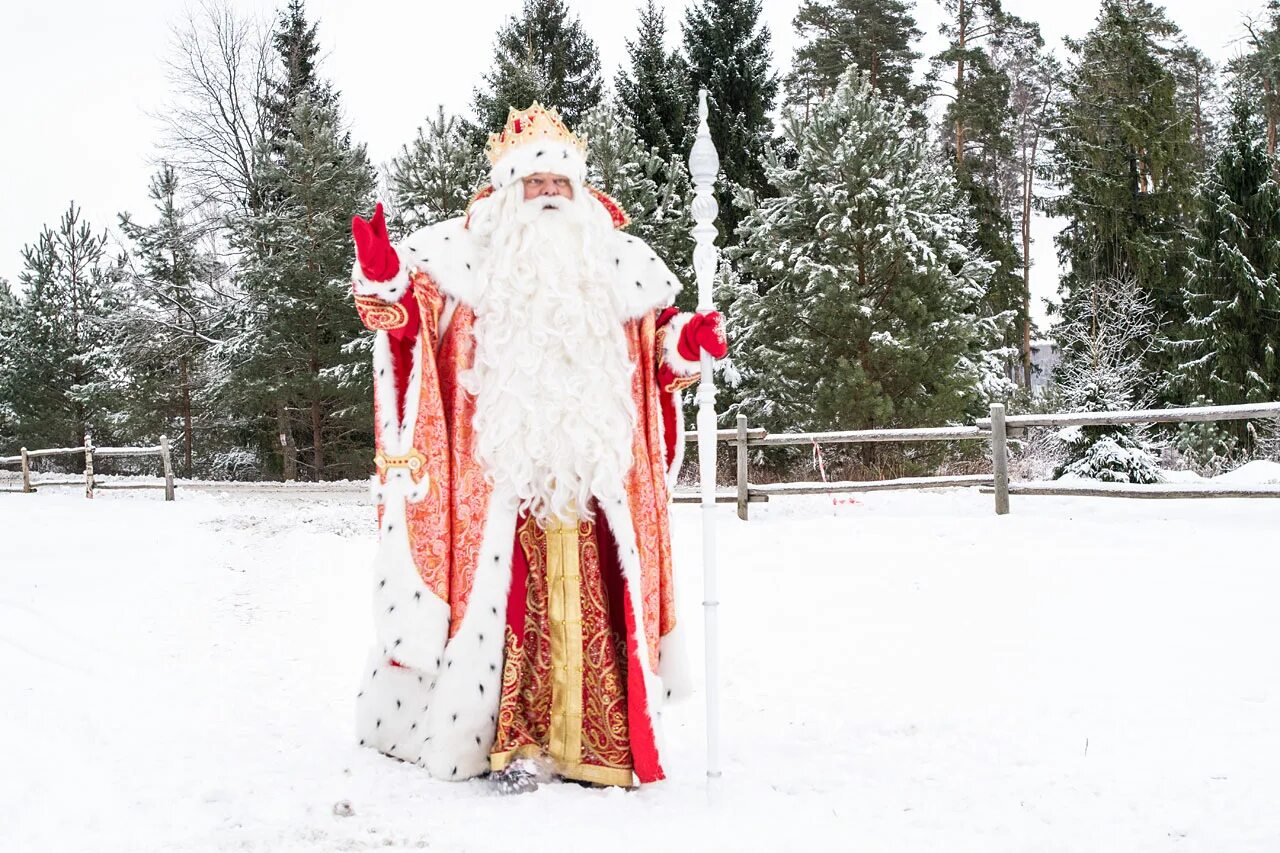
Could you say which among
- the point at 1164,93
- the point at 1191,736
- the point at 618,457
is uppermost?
the point at 1164,93

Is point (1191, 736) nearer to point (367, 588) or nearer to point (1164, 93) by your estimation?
point (367, 588)

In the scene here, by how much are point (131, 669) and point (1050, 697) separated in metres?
4.39

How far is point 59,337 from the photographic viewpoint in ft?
88.7

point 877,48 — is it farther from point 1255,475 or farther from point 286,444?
point 286,444

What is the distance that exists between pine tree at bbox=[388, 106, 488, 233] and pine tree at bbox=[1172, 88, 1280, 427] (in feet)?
45.9

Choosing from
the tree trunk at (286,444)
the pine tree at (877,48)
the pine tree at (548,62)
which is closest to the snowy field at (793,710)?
the tree trunk at (286,444)

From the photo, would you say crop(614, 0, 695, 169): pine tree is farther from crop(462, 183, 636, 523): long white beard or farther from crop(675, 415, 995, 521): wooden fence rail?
crop(462, 183, 636, 523): long white beard

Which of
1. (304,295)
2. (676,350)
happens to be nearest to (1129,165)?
(304,295)

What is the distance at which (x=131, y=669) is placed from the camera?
177 inches

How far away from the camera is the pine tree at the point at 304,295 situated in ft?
63.0

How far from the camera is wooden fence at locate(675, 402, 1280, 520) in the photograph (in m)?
9.41

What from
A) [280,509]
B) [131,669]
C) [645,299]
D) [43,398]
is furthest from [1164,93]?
[43,398]

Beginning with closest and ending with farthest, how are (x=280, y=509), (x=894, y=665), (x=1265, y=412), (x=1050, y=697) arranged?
(x=1050, y=697) → (x=894, y=665) → (x=1265, y=412) → (x=280, y=509)

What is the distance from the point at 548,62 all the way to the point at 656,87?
3178mm
